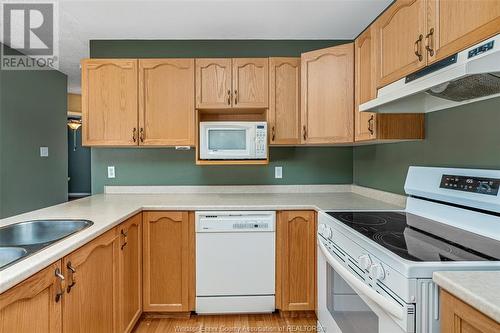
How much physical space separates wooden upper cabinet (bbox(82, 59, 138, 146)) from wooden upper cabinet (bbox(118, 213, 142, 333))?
2.62 feet

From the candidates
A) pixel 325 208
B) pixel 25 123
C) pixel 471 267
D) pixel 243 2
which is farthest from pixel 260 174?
pixel 25 123

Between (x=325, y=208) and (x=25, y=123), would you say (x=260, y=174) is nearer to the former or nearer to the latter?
(x=325, y=208)

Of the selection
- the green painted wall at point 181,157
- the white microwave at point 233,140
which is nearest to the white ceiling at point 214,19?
the green painted wall at point 181,157

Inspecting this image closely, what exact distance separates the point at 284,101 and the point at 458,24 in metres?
1.46

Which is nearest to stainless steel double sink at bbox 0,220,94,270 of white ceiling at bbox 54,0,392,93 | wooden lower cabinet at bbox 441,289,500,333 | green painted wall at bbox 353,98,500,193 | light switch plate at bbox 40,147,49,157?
wooden lower cabinet at bbox 441,289,500,333

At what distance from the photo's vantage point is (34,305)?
3.31ft

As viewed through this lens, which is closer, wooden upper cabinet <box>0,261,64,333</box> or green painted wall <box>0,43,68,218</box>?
wooden upper cabinet <box>0,261,64,333</box>

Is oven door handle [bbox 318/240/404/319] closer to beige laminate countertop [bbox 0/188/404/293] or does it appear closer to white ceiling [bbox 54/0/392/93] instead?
beige laminate countertop [bbox 0/188/404/293]

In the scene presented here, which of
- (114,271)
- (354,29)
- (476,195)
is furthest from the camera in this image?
(354,29)

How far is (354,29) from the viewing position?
2680 mm

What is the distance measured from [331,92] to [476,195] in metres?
1.31

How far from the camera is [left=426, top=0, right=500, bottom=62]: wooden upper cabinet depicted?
1.07 meters

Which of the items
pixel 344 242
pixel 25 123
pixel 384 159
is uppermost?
pixel 25 123

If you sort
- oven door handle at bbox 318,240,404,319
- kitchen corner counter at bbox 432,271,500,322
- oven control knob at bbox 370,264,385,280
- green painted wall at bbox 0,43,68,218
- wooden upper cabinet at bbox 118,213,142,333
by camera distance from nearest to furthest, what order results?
kitchen corner counter at bbox 432,271,500,322 → oven door handle at bbox 318,240,404,319 → oven control knob at bbox 370,264,385,280 → wooden upper cabinet at bbox 118,213,142,333 → green painted wall at bbox 0,43,68,218
